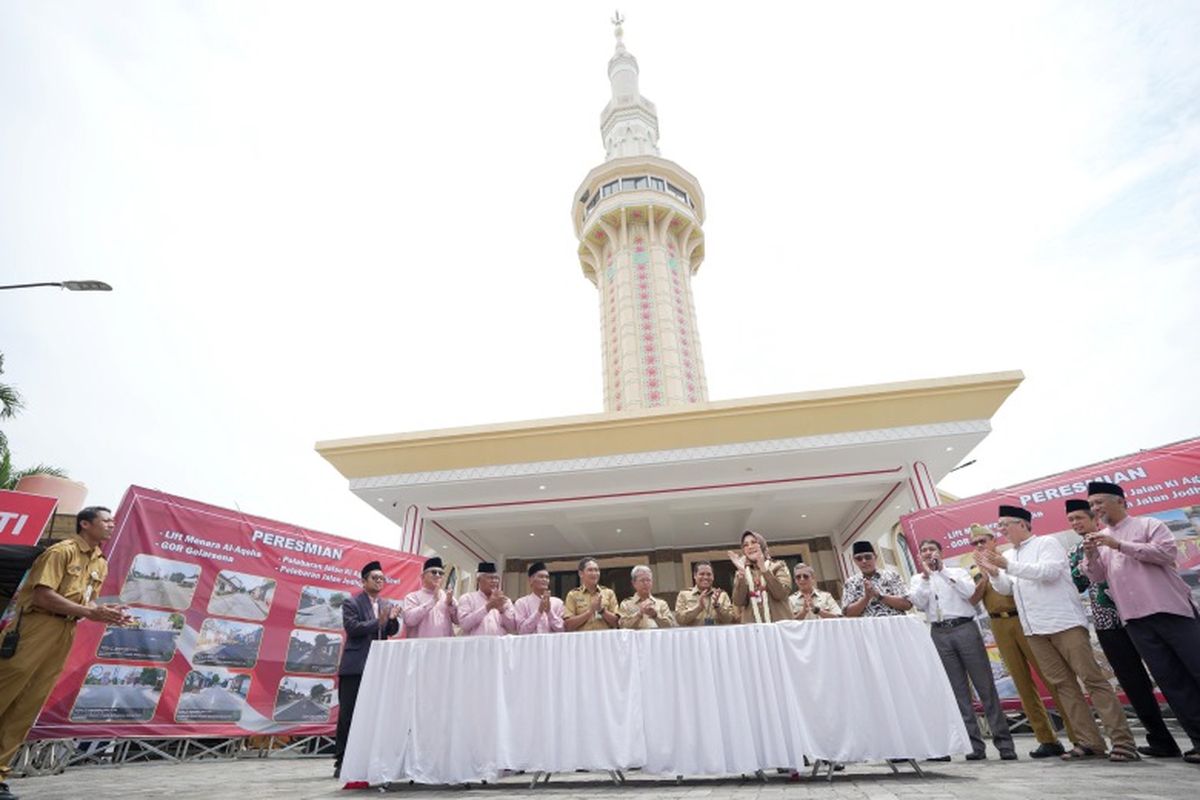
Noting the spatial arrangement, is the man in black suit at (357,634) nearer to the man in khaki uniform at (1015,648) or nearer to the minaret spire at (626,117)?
the man in khaki uniform at (1015,648)

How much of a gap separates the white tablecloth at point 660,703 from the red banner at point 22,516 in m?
3.32

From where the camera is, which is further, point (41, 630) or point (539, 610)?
point (539, 610)

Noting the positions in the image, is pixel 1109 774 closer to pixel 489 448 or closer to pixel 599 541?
pixel 489 448

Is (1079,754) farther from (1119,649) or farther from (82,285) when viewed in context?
(82,285)

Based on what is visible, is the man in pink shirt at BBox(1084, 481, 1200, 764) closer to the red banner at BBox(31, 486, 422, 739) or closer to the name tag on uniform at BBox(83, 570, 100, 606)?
the name tag on uniform at BBox(83, 570, 100, 606)

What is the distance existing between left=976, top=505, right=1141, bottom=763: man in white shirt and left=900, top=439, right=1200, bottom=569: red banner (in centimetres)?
203

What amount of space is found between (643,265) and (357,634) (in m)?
18.9

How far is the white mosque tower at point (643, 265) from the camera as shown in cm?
1895

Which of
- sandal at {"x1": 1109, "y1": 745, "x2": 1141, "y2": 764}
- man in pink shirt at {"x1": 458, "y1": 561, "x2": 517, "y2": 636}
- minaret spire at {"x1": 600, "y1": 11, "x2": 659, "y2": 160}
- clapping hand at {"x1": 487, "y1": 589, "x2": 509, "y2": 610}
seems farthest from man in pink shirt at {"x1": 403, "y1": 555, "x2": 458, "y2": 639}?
minaret spire at {"x1": 600, "y1": 11, "x2": 659, "y2": 160}

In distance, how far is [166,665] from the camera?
15.2 ft

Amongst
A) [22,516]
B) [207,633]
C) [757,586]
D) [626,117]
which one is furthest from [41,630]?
[626,117]

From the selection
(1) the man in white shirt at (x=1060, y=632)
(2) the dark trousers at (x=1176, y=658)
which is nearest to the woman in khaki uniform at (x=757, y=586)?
(1) the man in white shirt at (x=1060, y=632)

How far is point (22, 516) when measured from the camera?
4219mm

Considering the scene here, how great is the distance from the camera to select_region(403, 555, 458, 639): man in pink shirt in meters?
3.90
